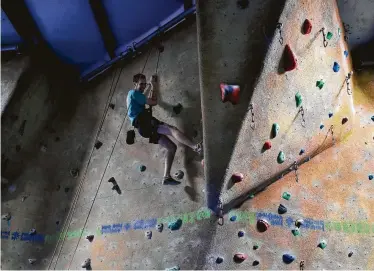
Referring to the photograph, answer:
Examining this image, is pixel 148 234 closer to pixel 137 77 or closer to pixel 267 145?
pixel 267 145

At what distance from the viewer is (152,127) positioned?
375cm

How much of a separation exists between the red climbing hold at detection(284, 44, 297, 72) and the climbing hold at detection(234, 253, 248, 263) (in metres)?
1.50

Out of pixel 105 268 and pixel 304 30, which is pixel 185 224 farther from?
pixel 304 30

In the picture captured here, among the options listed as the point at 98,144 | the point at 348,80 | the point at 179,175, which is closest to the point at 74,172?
the point at 98,144

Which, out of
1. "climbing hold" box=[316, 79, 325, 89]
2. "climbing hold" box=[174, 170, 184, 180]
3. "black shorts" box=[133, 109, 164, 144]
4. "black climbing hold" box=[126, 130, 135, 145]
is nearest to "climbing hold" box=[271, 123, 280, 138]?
"climbing hold" box=[316, 79, 325, 89]

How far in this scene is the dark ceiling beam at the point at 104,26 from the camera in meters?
3.98

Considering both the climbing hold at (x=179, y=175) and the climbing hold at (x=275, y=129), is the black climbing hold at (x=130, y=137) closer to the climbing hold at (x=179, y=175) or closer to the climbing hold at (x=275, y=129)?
A: the climbing hold at (x=179, y=175)

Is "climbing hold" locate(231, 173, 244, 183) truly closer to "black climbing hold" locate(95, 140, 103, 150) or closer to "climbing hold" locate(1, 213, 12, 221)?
"black climbing hold" locate(95, 140, 103, 150)

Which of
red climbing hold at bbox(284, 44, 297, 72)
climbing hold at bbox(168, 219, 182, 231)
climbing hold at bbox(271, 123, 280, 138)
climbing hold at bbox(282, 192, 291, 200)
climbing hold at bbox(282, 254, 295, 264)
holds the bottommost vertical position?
climbing hold at bbox(282, 254, 295, 264)

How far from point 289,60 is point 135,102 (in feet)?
4.09

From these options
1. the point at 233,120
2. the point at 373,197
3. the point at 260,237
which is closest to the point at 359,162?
the point at 373,197

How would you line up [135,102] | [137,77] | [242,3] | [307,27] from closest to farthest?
[242,3] < [307,27] < [135,102] < [137,77]

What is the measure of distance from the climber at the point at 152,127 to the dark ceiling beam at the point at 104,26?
2.04 ft

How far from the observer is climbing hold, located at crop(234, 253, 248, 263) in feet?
12.0
